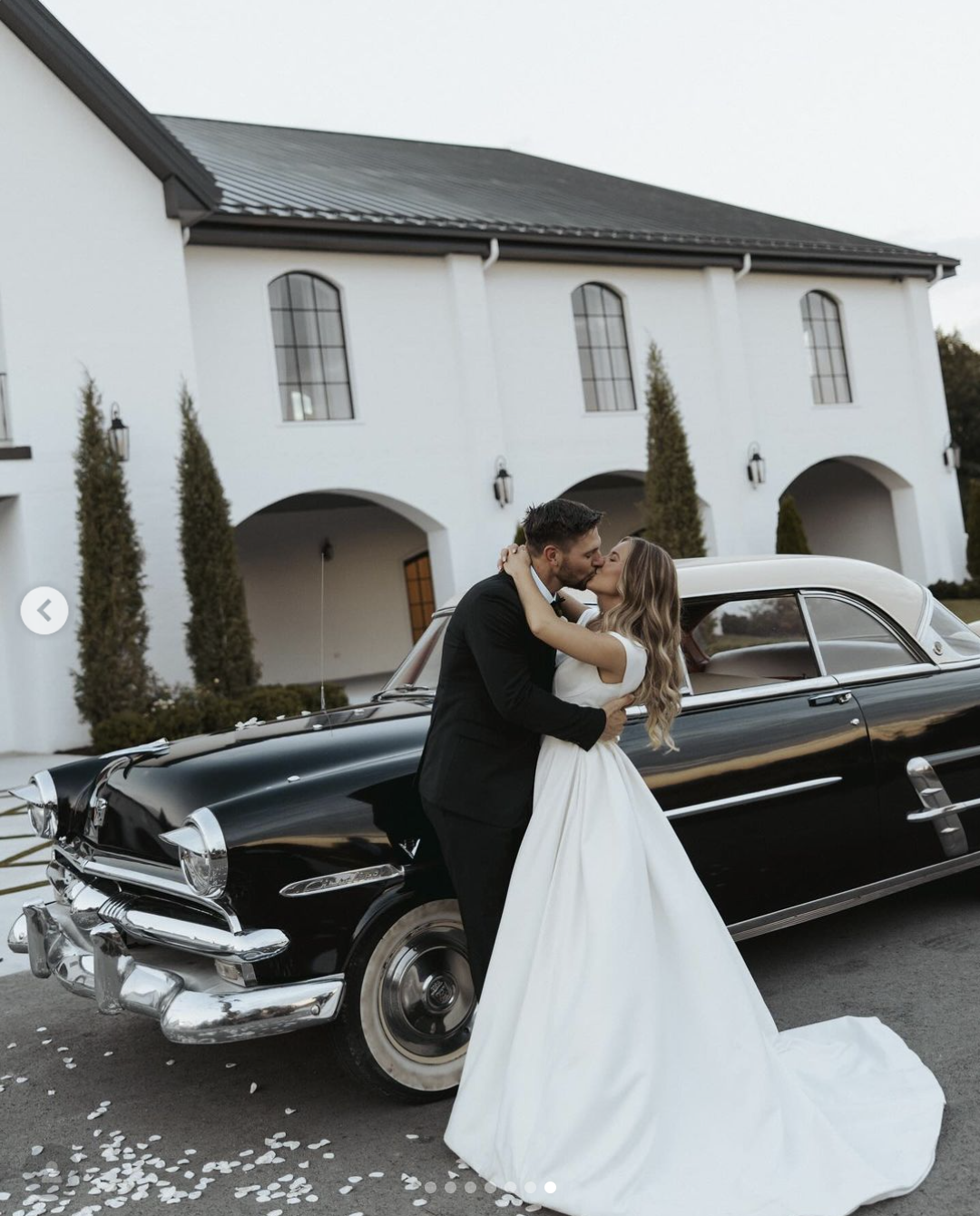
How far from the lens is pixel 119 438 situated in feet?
42.3

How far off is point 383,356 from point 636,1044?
1361cm

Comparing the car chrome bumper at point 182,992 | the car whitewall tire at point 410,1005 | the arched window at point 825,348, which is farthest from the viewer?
the arched window at point 825,348

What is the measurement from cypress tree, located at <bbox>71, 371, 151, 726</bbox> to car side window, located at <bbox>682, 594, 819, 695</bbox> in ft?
30.6

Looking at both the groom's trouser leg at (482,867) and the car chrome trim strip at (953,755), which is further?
the car chrome trim strip at (953,755)

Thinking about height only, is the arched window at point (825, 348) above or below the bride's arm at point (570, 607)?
above

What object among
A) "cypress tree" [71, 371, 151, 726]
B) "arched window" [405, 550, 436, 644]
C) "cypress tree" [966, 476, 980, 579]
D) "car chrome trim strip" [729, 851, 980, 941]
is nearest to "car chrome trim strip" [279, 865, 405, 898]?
"car chrome trim strip" [729, 851, 980, 941]

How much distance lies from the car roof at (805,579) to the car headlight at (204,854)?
4.36ft

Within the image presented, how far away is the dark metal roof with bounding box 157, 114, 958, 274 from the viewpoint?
15.3 meters

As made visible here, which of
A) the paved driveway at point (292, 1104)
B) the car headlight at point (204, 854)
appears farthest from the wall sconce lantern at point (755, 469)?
the car headlight at point (204, 854)

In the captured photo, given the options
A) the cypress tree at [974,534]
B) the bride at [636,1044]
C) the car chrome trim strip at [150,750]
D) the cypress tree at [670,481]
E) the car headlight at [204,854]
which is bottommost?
the bride at [636,1044]

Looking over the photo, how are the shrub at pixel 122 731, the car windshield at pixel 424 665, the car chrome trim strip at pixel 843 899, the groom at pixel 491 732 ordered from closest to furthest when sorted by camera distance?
the groom at pixel 491 732, the car chrome trim strip at pixel 843 899, the car windshield at pixel 424 665, the shrub at pixel 122 731

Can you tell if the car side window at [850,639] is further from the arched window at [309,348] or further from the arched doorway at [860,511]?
the arched doorway at [860,511]

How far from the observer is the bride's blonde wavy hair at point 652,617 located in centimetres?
331

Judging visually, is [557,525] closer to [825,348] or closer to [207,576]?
[207,576]
